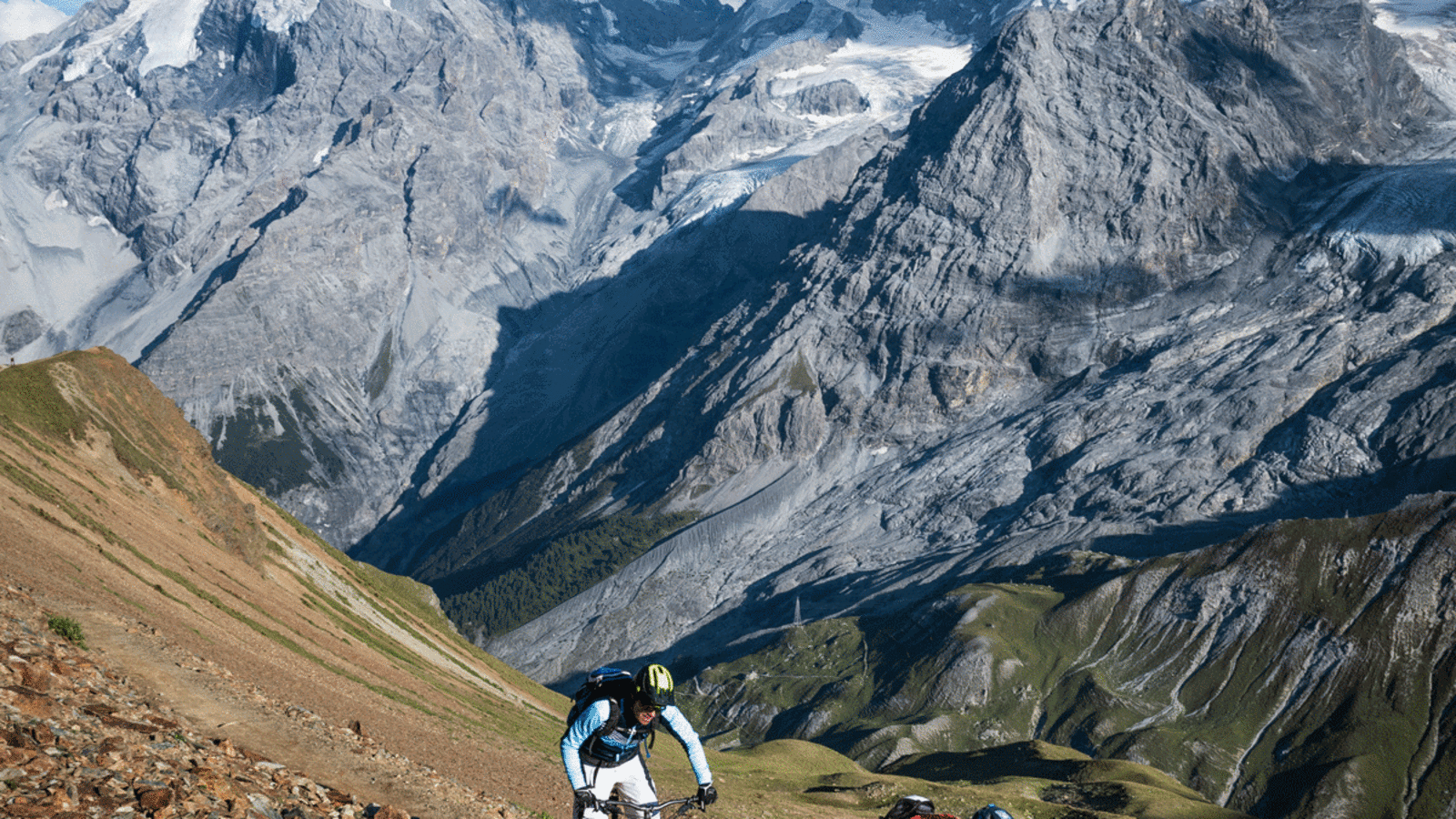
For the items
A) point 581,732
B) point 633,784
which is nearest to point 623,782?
point 633,784

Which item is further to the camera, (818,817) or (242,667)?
(818,817)

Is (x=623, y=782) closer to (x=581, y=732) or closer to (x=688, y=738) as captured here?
(x=581, y=732)

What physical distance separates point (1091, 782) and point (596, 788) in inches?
2909

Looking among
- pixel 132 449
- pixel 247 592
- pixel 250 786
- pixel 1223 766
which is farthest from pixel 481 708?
pixel 1223 766

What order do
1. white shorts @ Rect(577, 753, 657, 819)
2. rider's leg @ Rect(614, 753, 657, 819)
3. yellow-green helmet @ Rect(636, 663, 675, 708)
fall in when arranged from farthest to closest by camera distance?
rider's leg @ Rect(614, 753, 657, 819) < white shorts @ Rect(577, 753, 657, 819) < yellow-green helmet @ Rect(636, 663, 675, 708)

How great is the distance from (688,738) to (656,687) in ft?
5.22

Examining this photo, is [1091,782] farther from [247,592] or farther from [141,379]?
[141,379]

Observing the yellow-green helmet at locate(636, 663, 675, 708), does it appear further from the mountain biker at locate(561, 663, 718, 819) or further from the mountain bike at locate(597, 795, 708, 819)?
the mountain bike at locate(597, 795, 708, 819)

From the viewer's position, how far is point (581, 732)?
20359mm

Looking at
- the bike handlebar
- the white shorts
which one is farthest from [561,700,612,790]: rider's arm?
the bike handlebar

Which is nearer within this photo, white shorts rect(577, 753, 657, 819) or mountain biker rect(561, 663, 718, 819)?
mountain biker rect(561, 663, 718, 819)

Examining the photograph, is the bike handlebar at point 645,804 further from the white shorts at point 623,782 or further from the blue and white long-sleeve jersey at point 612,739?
the blue and white long-sleeve jersey at point 612,739

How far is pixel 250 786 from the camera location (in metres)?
20.9

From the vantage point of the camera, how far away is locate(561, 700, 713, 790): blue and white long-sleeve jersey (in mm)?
20188
